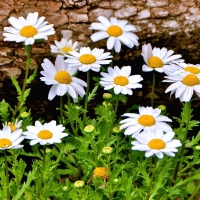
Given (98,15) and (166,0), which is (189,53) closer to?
(166,0)

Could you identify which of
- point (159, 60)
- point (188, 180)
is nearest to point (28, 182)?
point (188, 180)

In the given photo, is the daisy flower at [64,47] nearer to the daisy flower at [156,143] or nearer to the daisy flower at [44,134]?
the daisy flower at [44,134]

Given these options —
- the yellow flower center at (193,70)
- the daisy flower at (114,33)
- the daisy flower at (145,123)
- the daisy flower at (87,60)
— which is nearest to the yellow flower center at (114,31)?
the daisy flower at (114,33)

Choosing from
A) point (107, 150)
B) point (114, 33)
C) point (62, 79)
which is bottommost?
point (107, 150)

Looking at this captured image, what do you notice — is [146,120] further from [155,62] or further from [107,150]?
[155,62]

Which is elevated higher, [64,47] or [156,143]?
[64,47]

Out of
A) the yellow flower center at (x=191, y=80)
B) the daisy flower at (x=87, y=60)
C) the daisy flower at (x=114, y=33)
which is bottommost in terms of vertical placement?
the yellow flower center at (x=191, y=80)

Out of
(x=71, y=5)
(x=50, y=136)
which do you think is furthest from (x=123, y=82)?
(x=71, y=5)
